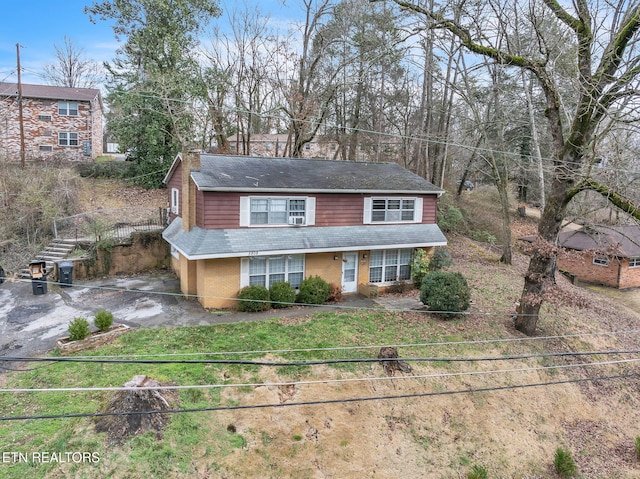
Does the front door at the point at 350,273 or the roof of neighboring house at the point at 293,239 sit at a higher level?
the roof of neighboring house at the point at 293,239

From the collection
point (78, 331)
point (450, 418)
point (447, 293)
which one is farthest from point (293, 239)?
point (450, 418)

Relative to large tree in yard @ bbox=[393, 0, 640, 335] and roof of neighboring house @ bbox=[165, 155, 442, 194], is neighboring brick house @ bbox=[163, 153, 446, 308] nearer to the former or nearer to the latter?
roof of neighboring house @ bbox=[165, 155, 442, 194]

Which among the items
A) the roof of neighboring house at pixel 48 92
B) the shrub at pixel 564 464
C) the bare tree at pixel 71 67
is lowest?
the shrub at pixel 564 464

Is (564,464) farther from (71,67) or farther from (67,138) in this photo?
(71,67)

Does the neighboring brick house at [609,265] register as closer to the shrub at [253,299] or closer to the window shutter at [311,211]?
the window shutter at [311,211]

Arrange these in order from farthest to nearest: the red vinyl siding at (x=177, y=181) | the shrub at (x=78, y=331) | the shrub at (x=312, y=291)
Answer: the red vinyl siding at (x=177, y=181) < the shrub at (x=312, y=291) < the shrub at (x=78, y=331)

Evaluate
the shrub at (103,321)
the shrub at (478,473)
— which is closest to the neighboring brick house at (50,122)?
the shrub at (103,321)

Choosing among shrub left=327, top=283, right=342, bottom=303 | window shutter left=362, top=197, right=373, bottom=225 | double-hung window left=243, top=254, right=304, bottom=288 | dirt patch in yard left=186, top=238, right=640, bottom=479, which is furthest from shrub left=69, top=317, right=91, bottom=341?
window shutter left=362, top=197, right=373, bottom=225

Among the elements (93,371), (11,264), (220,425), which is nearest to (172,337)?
(93,371)

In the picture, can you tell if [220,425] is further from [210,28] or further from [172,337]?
[210,28]
